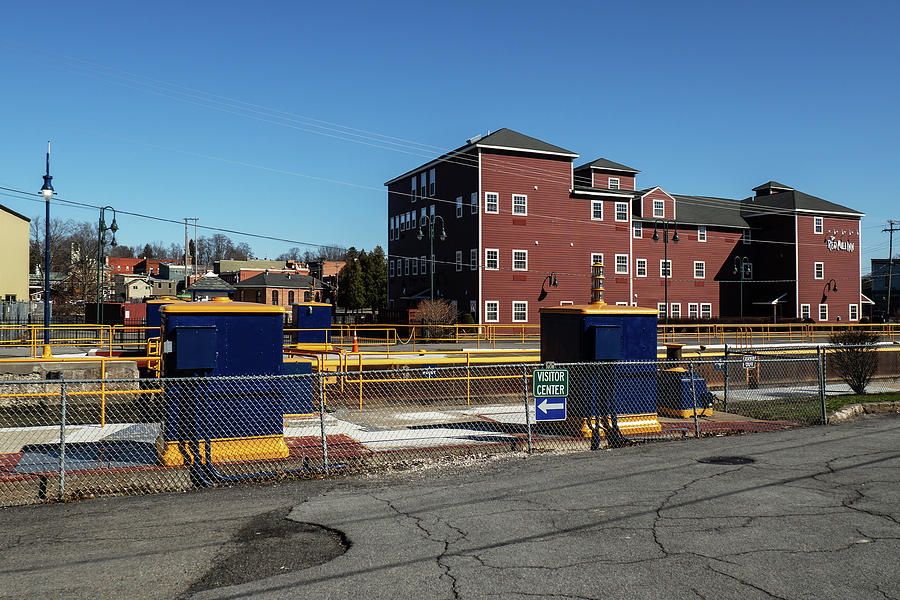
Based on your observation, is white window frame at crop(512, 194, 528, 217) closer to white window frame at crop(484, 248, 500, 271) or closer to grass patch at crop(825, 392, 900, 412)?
white window frame at crop(484, 248, 500, 271)

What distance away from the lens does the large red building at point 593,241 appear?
49781 mm

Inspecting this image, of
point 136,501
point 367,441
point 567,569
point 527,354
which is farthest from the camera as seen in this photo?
point 527,354

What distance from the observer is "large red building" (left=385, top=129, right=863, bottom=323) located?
49.8 meters

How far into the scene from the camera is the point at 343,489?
8.82 metres

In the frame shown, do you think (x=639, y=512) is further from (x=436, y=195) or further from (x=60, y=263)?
(x=60, y=263)

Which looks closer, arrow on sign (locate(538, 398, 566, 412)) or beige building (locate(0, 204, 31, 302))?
arrow on sign (locate(538, 398, 566, 412))

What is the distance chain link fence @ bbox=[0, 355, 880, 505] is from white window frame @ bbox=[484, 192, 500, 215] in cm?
3138

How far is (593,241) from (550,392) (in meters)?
43.4

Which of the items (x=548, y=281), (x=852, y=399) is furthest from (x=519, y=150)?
(x=852, y=399)

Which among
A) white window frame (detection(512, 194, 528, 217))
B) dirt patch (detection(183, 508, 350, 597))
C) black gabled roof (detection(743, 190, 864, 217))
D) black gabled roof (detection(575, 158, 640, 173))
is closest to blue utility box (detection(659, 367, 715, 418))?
dirt patch (detection(183, 508, 350, 597))

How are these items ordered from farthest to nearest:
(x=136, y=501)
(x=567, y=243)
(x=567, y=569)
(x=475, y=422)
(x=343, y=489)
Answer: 1. (x=567, y=243)
2. (x=475, y=422)
3. (x=343, y=489)
4. (x=136, y=501)
5. (x=567, y=569)

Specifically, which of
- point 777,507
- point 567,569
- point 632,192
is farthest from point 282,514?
point 632,192

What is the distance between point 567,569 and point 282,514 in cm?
332

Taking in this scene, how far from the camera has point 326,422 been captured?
45.1 ft
